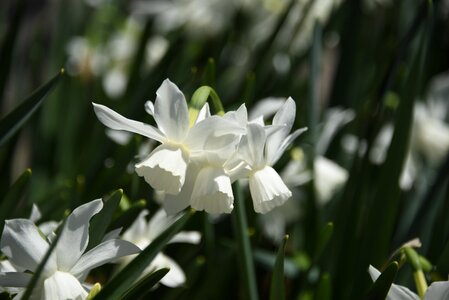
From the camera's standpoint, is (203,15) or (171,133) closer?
(171,133)

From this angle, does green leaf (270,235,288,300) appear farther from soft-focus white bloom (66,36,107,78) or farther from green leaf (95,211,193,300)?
soft-focus white bloom (66,36,107,78)

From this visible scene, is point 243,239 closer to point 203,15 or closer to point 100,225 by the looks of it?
point 100,225

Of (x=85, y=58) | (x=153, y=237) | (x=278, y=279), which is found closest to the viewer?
(x=278, y=279)

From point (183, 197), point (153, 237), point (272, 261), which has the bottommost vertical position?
point (272, 261)

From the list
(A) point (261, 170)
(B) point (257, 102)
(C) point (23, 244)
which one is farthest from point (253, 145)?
(B) point (257, 102)

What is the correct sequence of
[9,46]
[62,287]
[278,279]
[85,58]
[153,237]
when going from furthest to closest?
[85,58], [9,46], [153,237], [278,279], [62,287]

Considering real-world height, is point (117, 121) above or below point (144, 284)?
above

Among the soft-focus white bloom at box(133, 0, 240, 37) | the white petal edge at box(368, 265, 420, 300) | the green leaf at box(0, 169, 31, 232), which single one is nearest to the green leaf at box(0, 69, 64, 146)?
the green leaf at box(0, 169, 31, 232)

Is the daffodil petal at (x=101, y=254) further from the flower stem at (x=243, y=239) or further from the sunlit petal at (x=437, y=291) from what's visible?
the sunlit petal at (x=437, y=291)
